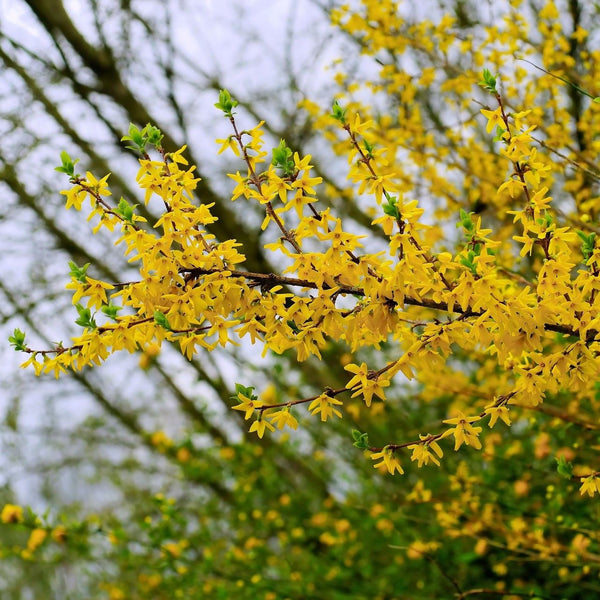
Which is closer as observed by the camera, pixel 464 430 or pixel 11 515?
pixel 464 430

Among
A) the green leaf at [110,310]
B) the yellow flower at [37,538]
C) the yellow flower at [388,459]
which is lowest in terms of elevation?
the yellow flower at [37,538]

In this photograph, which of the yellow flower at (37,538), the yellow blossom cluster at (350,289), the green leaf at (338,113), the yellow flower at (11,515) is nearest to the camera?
the yellow blossom cluster at (350,289)

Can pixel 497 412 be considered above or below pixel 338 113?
below

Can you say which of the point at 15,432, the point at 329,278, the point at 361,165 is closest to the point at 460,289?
the point at 329,278

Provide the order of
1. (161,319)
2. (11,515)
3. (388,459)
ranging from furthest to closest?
(11,515) < (388,459) < (161,319)

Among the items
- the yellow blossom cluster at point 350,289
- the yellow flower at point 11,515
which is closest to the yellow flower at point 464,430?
the yellow blossom cluster at point 350,289

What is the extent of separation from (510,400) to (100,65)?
5.30 m

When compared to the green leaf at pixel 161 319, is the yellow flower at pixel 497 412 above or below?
below

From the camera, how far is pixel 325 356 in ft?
19.4

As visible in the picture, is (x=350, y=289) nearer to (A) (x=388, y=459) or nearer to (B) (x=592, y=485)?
(A) (x=388, y=459)

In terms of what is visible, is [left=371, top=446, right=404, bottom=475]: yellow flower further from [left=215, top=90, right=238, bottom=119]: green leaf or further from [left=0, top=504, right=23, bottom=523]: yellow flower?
[left=0, top=504, right=23, bottom=523]: yellow flower

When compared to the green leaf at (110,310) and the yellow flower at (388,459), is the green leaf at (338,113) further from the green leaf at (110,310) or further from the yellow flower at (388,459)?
the yellow flower at (388,459)

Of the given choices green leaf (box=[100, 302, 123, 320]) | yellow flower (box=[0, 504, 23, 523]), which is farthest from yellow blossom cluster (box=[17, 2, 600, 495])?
yellow flower (box=[0, 504, 23, 523])

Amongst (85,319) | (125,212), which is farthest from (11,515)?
(125,212)
